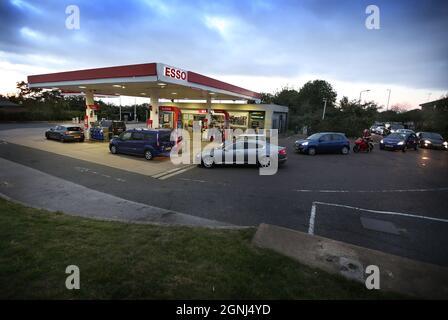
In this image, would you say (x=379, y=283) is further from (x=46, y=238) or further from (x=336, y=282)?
(x=46, y=238)

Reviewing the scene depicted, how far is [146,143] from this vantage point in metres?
15.5

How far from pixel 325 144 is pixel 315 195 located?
10765mm

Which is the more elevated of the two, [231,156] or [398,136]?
[398,136]

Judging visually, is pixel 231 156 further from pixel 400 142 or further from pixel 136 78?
pixel 400 142

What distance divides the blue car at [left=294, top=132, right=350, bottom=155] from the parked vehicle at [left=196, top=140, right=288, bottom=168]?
5.72 meters

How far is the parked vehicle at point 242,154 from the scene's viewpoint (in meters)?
13.6

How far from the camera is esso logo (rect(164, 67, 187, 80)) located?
16.0 meters

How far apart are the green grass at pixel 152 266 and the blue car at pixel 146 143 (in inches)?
386

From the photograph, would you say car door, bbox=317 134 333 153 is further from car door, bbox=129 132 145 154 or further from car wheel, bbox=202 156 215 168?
car door, bbox=129 132 145 154

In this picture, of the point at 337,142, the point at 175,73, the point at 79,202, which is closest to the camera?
the point at 79,202

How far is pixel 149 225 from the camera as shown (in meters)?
6.07

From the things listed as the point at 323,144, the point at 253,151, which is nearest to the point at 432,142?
the point at 323,144

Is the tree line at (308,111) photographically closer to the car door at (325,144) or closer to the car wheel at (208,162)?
the car door at (325,144)
